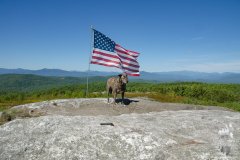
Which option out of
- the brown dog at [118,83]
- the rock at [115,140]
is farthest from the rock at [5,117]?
the brown dog at [118,83]

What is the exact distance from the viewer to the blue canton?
2374cm

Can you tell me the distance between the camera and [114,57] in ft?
76.8

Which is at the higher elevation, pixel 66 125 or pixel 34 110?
pixel 66 125

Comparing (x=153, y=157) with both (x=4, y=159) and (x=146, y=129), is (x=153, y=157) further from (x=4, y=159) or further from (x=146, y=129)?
(x=4, y=159)

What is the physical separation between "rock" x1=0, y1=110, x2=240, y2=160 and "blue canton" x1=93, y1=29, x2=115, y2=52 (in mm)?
13617

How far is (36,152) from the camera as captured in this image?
25.9 ft

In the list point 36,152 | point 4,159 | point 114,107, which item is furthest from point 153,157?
point 114,107

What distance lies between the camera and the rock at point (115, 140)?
782cm

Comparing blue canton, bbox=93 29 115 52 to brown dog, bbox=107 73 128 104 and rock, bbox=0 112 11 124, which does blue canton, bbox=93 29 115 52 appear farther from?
rock, bbox=0 112 11 124

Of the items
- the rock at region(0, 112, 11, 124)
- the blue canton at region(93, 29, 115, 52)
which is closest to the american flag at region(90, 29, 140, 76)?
the blue canton at region(93, 29, 115, 52)

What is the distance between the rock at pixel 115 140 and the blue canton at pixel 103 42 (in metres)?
13.6

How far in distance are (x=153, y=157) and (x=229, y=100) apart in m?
59.6

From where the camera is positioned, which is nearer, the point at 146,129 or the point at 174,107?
the point at 146,129

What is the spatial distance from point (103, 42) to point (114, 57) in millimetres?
1905
